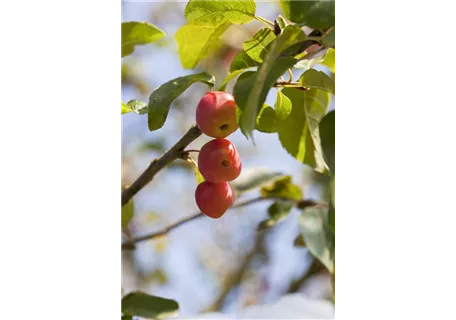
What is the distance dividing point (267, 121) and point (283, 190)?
591mm

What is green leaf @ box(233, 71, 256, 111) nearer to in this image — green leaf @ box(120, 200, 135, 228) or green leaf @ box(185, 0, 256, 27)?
green leaf @ box(185, 0, 256, 27)

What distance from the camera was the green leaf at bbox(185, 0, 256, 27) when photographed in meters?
0.89

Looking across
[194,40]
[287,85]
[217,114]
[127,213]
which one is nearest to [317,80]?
[287,85]

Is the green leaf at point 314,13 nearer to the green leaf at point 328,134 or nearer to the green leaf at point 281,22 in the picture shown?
the green leaf at point 281,22

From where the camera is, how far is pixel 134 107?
977mm

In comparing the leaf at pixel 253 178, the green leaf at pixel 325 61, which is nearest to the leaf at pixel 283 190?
the leaf at pixel 253 178

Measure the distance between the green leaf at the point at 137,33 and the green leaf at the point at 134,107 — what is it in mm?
258

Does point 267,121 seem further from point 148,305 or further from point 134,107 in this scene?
point 148,305

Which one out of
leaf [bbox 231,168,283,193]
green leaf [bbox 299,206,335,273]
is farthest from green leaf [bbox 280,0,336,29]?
leaf [bbox 231,168,283,193]
